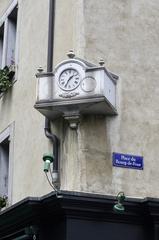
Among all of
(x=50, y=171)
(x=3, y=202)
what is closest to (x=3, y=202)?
(x=3, y=202)

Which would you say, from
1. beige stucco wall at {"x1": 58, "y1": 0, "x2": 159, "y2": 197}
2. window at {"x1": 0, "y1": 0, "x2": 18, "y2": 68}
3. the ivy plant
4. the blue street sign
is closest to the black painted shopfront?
beige stucco wall at {"x1": 58, "y1": 0, "x2": 159, "y2": 197}

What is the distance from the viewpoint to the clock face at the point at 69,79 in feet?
33.2

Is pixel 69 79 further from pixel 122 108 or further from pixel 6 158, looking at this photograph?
pixel 6 158

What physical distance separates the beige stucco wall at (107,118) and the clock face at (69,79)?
486 millimetres

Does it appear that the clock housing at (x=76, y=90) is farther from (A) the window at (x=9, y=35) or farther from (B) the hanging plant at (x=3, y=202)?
(A) the window at (x=9, y=35)

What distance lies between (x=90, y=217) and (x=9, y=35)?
5.35 metres

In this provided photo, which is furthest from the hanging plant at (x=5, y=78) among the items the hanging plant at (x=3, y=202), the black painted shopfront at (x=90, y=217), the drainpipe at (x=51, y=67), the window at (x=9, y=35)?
the black painted shopfront at (x=90, y=217)

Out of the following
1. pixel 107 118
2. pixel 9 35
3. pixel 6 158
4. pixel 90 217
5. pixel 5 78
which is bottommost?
pixel 90 217

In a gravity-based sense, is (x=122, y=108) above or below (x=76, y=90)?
below

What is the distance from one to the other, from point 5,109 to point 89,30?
11.1 ft

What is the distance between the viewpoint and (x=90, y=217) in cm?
974

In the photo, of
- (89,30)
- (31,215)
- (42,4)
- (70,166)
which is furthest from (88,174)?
(42,4)

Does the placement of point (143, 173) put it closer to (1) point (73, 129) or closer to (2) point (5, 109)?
(1) point (73, 129)

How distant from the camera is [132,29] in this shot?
11000mm
